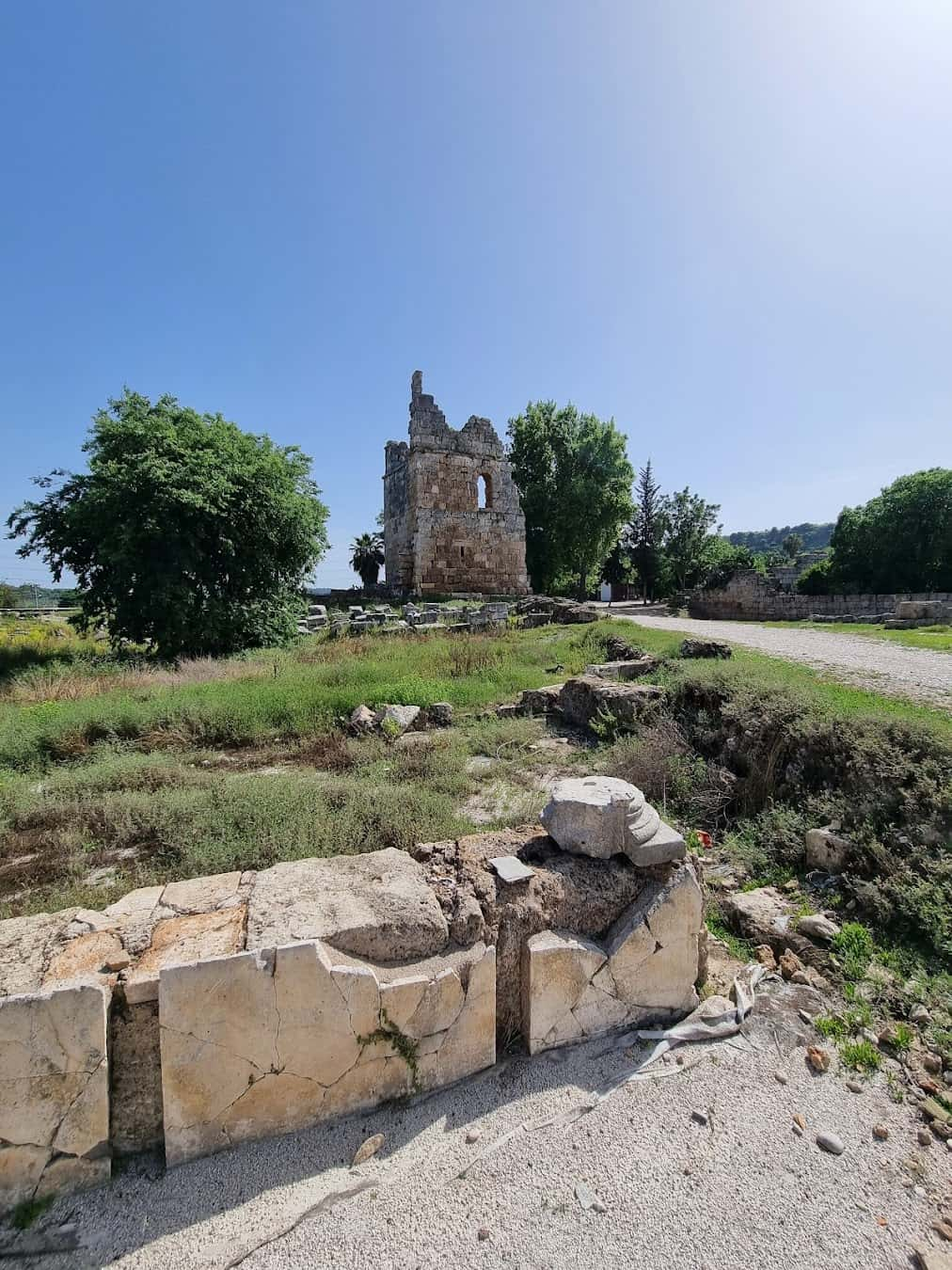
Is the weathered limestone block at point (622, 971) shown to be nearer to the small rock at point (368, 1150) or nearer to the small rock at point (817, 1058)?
the small rock at point (817, 1058)

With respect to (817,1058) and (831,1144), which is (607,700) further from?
(831,1144)

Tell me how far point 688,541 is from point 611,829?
4211cm

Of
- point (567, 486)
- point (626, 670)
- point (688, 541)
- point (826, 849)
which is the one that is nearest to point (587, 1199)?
point (826, 849)

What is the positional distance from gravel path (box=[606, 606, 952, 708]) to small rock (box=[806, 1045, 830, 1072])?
4105mm

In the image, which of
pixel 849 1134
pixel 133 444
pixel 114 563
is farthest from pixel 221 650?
pixel 849 1134

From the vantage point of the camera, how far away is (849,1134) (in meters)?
2.10

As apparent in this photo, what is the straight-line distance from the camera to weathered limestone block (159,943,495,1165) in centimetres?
199

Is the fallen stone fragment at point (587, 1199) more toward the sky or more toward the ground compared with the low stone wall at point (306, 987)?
more toward the ground

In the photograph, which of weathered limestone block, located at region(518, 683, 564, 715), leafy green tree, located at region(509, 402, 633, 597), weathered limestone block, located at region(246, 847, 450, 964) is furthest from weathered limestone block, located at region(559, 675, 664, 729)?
leafy green tree, located at region(509, 402, 633, 597)

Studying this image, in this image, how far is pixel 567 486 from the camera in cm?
2723

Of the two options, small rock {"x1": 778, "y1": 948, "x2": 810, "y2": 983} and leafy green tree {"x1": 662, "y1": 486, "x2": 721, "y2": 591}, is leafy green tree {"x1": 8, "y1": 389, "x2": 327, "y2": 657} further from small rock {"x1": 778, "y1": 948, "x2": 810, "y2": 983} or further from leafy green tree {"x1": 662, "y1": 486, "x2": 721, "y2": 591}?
leafy green tree {"x1": 662, "y1": 486, "x2": 721, "y2": 591}

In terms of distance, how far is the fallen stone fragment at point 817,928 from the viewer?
3180mm

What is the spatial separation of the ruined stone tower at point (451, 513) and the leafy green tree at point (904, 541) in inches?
673

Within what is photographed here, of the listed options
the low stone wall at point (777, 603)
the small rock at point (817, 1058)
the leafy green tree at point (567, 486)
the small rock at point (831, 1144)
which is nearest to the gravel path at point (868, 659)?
the small rock at point (817, 1058)
